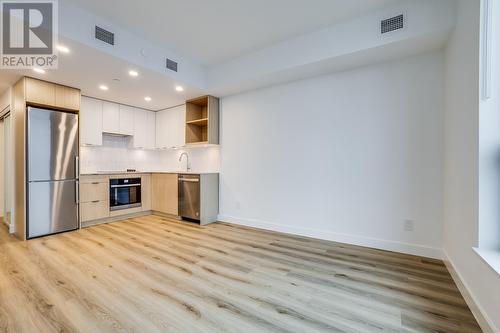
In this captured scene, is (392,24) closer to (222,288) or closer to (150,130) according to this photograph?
(222,288)

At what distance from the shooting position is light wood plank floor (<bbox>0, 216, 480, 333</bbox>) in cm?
164

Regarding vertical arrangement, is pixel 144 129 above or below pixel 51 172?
above

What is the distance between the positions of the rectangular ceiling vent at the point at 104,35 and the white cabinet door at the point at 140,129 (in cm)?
271

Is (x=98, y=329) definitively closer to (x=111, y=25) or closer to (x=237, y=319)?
(x=237, y=319)

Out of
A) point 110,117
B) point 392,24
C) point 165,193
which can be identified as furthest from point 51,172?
point 392,24

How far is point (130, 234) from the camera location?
3.77 m

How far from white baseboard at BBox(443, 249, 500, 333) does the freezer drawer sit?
16.8 ft

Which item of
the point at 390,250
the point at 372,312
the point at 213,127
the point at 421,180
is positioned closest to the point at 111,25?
the point at 213,127

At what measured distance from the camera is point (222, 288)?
2.10 meters

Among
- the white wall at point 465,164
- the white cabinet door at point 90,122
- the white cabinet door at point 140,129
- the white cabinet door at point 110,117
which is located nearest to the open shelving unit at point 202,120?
the white cabinet door at point 140,129

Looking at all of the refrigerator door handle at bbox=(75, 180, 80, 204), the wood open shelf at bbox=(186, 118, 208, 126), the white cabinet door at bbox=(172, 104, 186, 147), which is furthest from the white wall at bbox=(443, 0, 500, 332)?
the refrigerator door handle at bbox=(75, 180, 80, 204)

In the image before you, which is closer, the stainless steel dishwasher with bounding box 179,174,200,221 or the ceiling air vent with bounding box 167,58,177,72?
the ceiling air vent with bounding box 167,58,177,72

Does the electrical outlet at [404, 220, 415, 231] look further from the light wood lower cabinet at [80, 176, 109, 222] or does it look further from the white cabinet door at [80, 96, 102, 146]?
the white cabinet door at [80, 96, 102, 146]

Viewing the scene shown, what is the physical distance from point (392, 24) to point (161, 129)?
489cm
